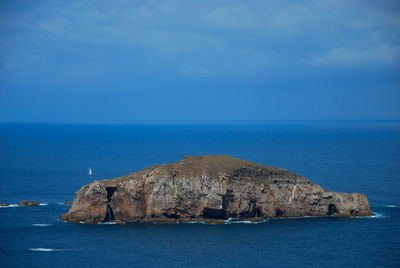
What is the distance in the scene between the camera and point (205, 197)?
84.2 meters

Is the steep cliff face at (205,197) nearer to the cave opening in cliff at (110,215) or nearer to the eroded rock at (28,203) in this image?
the cave opening in cliff at (110,215)

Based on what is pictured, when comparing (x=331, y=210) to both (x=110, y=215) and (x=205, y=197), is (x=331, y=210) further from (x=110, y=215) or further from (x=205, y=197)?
(x=110, y=215)

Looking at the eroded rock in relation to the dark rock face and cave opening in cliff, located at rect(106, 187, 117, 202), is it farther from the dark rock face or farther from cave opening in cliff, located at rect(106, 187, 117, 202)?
cave opening in cliff, located at rect(106, 187, 117, 202)

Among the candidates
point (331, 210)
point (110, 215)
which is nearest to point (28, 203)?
point (110, 215)

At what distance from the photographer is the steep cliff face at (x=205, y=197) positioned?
84.1 metres

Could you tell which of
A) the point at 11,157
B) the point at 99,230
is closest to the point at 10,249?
the point at 99,230

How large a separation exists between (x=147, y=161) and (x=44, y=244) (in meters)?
92.1

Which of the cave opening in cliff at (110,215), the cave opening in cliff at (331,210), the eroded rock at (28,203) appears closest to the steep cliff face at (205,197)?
the cave opening in cliff at (331,210)

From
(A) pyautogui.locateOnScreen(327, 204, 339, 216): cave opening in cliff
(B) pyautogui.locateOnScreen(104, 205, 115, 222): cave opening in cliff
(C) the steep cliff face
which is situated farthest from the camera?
(A) pyautogui.locateOnScreen(327, 204, 339, 216): cave opening in cliff

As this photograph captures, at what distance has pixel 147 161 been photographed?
545ft

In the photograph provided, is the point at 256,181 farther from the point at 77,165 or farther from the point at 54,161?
the point at 54,161

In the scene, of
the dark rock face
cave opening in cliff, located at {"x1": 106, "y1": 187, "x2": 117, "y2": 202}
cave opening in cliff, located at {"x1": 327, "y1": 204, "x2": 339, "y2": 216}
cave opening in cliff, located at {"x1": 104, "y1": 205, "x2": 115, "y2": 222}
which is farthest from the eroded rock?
cave opening in cliff, located at {"x1": 327, "y1": 204, "x2": 339, "y2": 216}

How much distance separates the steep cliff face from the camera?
8406 centimetres

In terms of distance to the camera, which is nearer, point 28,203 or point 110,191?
point 110,191
